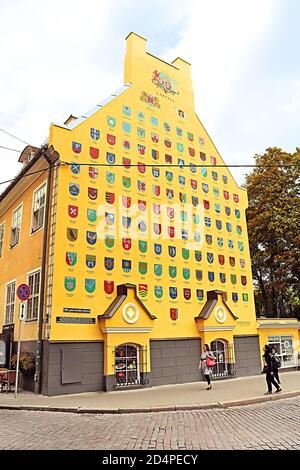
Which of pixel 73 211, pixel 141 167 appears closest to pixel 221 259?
pixel 141 167

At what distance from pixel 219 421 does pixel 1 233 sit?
17.6m

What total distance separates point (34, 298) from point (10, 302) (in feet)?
12.6

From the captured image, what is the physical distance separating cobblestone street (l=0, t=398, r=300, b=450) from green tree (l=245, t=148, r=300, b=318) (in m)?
18.9

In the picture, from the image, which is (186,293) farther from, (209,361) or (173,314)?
(209,361)

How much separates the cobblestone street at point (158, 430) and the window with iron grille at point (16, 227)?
33.7 ft

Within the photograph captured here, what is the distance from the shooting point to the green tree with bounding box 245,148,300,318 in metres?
27.6

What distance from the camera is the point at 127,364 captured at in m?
14.8

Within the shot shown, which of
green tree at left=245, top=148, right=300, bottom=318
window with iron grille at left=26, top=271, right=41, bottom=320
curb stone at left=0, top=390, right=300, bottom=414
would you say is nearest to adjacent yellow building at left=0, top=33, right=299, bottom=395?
window with iron grille at left=26, top=271, right=41, bottom=320

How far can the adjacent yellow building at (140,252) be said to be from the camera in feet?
46.2

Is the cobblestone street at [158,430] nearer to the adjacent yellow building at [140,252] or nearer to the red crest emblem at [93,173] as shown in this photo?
the adjacent yellow building at [140,252]

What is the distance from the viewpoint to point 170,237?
17.8 metres

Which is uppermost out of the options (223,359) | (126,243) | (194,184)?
(194,184)
